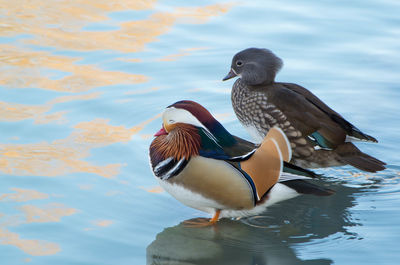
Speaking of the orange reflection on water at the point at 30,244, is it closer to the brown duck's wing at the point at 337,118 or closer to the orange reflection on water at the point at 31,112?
the orange reflection on water at the point at 31,112

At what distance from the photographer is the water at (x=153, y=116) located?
388cm

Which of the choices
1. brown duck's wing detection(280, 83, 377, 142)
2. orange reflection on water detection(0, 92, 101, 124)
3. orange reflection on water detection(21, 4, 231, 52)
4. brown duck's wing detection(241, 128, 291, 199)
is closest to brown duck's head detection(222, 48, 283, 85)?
brown duck's wing detection(280, 83, 377, 142)

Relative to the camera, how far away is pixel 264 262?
12.2 ft

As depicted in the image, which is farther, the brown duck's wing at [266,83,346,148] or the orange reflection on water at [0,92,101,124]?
the orange reflection on water at [0,92,101,124]

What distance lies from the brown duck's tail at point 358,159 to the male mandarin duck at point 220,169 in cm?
69

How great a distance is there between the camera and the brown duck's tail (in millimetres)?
4520

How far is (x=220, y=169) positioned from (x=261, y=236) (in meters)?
0.44

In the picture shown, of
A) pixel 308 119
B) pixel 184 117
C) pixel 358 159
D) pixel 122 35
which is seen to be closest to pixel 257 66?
pixel 308 119

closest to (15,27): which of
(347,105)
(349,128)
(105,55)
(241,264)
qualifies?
(105,55)

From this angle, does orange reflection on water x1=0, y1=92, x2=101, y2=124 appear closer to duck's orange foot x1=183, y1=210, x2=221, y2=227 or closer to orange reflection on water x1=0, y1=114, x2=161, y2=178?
orange reflection on water x1=0, y1=114, x2=161, y2=178

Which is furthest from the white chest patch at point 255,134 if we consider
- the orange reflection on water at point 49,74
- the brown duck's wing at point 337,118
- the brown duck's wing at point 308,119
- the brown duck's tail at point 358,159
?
the orange reflection on water at point 49,74

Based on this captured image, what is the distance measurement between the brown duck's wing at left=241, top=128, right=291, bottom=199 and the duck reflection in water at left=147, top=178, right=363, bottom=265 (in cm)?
26

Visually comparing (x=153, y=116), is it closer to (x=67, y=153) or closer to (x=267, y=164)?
(x=67, y=153)

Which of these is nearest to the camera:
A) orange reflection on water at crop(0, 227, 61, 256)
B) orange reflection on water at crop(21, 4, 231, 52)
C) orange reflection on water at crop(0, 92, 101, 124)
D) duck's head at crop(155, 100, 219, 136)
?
orange reflection on water at crop(0, 227, 61, 256)
